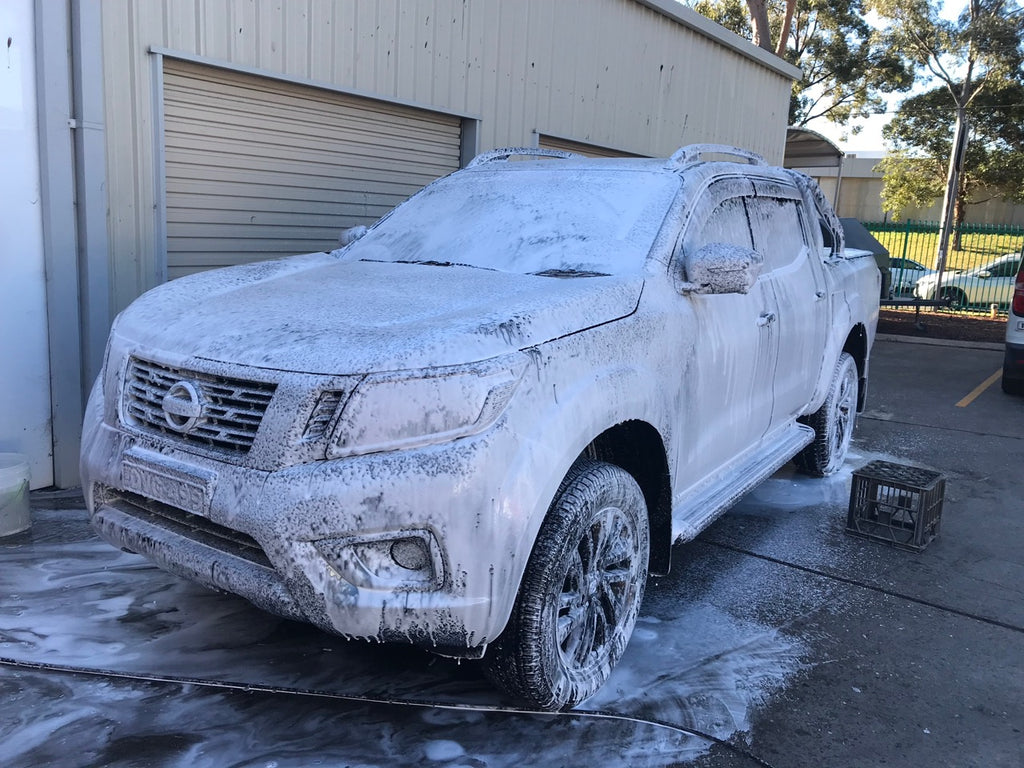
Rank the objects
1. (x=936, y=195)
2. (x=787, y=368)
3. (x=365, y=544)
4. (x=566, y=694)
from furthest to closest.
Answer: (x=936, y=195) < (x=787, y=368) < (x=566, y=694) < (x=365, y=544)

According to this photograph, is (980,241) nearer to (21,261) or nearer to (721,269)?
(721,269)

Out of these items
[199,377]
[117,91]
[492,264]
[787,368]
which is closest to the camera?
[199,377]

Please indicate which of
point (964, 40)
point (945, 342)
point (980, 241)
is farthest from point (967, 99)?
point (945, 342)

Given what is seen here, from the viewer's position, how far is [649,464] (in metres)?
3.51

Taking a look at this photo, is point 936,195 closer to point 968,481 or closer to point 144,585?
point 968,481

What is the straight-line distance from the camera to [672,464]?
3531mm

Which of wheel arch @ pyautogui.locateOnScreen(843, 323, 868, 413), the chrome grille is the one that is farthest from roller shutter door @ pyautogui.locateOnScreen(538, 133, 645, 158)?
the chrome grille

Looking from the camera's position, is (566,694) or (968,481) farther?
(968,481)

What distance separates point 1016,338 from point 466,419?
8.37 metres

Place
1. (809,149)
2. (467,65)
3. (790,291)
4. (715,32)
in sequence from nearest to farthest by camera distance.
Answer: (790,291)
(467,65)
(715,32)
(809,149)

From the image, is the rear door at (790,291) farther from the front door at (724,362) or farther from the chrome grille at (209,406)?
the chrome grille at (209,406)

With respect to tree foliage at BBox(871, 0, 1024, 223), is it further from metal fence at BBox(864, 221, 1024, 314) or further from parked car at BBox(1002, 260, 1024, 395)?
parked car at BBox(1002, 260, 1024, 395)

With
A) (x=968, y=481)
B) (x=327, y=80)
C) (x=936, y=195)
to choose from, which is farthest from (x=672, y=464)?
(x=936, y=195)

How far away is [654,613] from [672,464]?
0.85 metres
